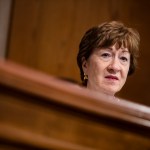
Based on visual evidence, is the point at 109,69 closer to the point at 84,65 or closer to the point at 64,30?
the point at 84,65

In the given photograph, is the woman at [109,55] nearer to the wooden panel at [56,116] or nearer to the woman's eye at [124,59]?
the woman's eye at [124,59]

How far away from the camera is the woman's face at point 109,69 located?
1.18 m

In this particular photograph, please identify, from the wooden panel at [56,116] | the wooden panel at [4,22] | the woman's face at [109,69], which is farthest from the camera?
the wooden panel at [4,22]

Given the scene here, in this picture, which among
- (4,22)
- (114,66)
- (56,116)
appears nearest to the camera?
(56,116)

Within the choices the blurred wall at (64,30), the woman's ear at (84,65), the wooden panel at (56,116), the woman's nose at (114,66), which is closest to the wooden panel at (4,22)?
the blurred wall at (64,30)

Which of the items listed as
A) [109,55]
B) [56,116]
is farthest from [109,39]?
[56,116]

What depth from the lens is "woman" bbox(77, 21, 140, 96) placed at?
1181mm

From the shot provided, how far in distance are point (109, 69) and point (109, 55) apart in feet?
0.15

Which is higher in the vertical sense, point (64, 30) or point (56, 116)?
point (64, 30)

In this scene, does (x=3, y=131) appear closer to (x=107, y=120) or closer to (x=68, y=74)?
(x=107, y=120)

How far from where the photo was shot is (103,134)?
0.49 m

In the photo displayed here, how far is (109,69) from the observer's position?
1.19 metres

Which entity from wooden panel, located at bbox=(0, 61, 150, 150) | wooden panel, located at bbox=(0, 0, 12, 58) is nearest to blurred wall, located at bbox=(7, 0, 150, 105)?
wooden panel, located at bbox=(0, 0, 12, 58)

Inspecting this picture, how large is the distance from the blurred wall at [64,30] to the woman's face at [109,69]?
41.6 inches
